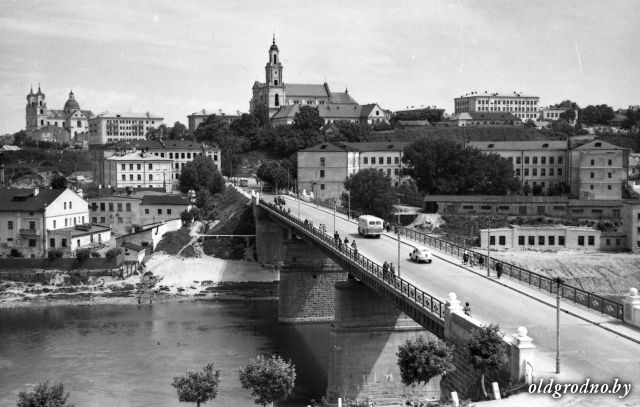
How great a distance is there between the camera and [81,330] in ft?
205

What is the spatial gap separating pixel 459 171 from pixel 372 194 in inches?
700

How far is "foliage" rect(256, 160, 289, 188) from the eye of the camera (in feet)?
386

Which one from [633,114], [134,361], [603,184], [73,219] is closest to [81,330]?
[134,361]

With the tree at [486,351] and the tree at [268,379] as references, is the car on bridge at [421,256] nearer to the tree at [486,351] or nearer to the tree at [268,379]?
the tree at [268,379]

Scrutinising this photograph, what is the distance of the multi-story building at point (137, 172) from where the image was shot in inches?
4614

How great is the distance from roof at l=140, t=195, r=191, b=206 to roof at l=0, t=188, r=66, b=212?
11.3 metres

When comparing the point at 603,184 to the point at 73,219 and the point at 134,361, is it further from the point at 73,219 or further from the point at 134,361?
the point at 134,361

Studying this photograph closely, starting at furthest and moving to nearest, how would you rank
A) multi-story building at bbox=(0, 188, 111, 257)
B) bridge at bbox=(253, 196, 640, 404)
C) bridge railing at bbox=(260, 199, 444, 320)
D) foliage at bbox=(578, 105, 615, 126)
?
foliage at bbox=(578, 105, 615, 126), multi-story building at bbox=(0, 188, 111, 257), bridge railing at bbox=(260, 199, 444, 320), bridge at bbox=(253, 196, 640, 404)

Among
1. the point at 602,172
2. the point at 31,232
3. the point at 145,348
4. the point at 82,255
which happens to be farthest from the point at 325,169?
the point at 145,348

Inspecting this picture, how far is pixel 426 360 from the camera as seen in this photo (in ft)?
91.3

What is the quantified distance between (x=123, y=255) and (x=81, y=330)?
66.2ft

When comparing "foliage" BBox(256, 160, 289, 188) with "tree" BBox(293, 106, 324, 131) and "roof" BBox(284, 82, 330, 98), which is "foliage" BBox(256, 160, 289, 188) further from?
"roof" BBox(284, 82, 330, 98)

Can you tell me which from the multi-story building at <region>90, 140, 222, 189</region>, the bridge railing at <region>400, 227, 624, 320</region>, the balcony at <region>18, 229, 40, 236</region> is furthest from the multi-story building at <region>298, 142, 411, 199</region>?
the bridge railing at <region>400, 227, 624, 320</region>

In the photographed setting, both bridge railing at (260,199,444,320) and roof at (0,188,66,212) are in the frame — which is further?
roof at (0,188,66,212)
